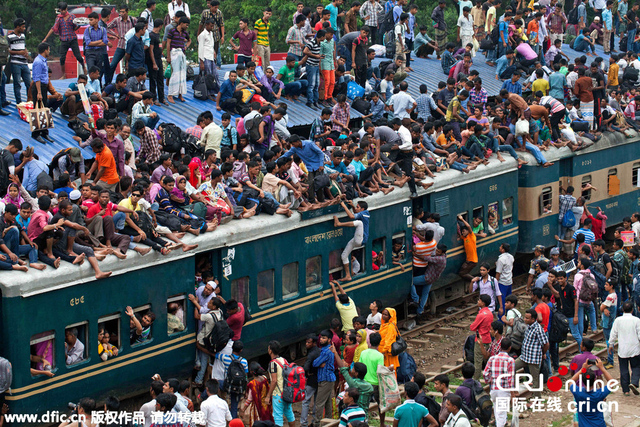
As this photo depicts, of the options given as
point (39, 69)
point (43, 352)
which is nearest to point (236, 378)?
point (43, 352)

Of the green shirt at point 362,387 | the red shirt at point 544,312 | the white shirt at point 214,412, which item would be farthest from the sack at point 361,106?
the white shirt at point 214,412

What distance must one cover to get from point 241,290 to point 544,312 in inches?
189

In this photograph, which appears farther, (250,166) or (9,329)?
(250,166)

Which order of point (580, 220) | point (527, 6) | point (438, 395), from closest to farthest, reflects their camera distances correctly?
1. point (438, 395)
2. point (580, 220)
3. point (527, 6)

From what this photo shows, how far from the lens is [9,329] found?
1237 cm

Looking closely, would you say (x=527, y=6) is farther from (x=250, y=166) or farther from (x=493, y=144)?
(x=250, y=166)

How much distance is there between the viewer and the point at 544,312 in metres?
15.7

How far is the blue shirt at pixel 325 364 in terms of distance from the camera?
13922 mm

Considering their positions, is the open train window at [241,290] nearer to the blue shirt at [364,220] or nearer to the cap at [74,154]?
the blue shirt at [364,220]

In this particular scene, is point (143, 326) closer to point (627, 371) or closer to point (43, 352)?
point (43, 352)

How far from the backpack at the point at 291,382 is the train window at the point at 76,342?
2.58 metres

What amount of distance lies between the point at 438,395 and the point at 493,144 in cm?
781

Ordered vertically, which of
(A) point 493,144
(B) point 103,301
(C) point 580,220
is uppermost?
(B) point 103,301

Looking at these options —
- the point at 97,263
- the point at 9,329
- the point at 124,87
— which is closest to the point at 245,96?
the point at 124,87
